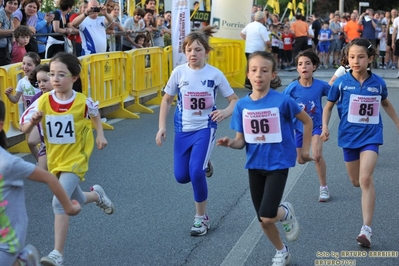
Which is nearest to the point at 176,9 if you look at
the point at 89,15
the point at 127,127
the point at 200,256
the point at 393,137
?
the point at 89,15

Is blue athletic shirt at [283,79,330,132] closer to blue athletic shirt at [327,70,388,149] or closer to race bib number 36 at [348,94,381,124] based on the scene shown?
blue athletic shirt at [327,70,388,149]

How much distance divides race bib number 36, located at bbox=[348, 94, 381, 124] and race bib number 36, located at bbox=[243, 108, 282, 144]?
124cm

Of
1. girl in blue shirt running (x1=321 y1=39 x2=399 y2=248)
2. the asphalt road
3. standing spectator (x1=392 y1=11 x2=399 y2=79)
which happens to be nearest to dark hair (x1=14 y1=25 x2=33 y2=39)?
the asphalt road

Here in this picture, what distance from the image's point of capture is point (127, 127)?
1241 cm

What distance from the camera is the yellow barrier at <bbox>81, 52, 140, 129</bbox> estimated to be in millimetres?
12255

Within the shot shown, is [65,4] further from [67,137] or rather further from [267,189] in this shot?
[267,189]

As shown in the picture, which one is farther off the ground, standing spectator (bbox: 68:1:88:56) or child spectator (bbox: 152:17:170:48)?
standing spectator (bbox: 68:1:88:56)

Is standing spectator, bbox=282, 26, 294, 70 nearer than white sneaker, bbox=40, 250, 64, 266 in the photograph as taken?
No

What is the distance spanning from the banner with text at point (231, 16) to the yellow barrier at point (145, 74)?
4.58 metres

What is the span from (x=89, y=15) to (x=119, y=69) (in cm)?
114

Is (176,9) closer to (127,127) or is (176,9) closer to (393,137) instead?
(127,127)

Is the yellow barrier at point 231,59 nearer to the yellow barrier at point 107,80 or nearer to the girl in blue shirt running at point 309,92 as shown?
the yellow barrier at point 107,80

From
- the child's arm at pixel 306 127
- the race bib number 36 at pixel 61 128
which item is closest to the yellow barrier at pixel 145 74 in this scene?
the race bib number 36 at pixel 61 128

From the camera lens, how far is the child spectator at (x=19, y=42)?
11.4m
